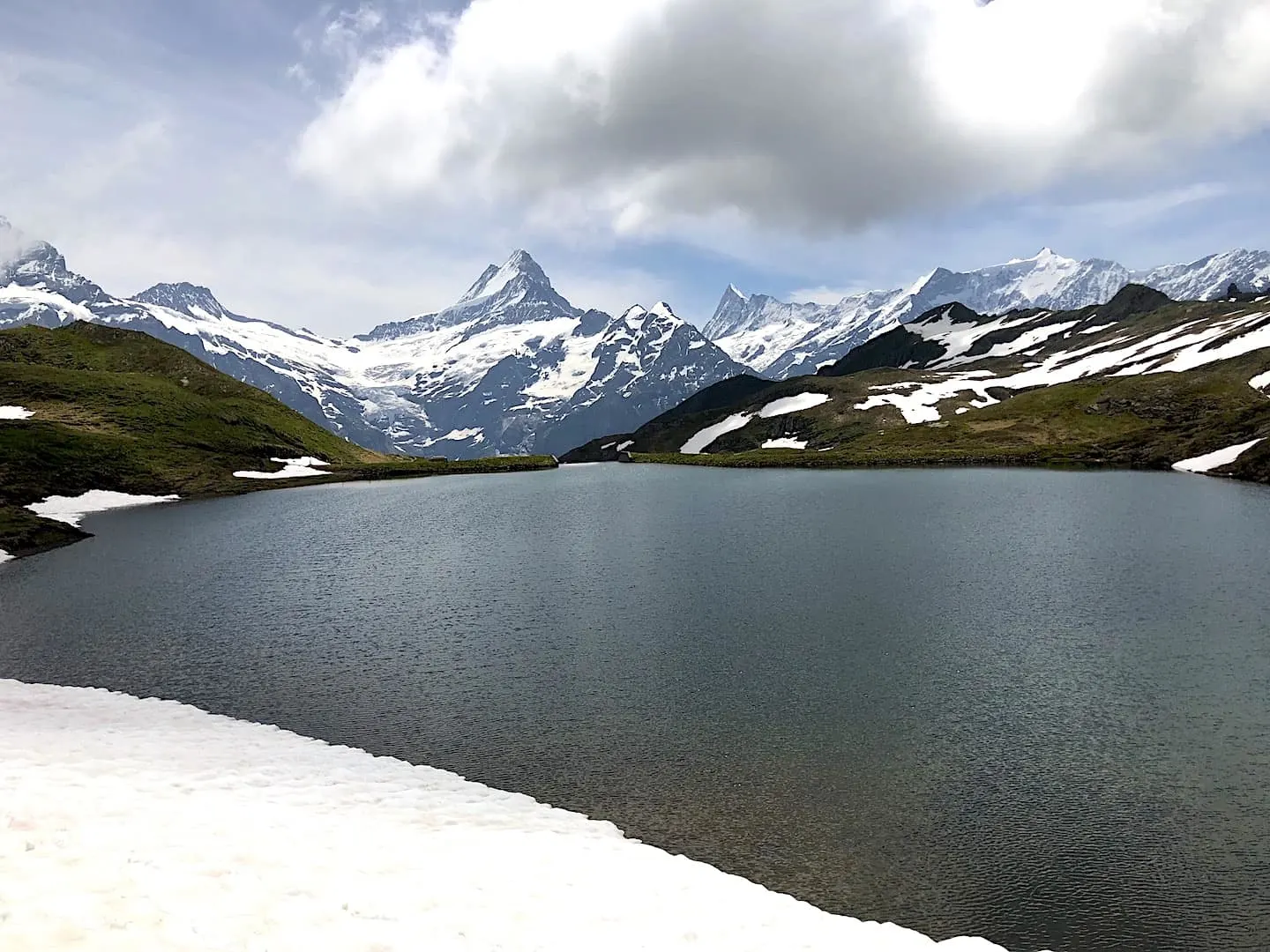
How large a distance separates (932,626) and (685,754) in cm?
2135

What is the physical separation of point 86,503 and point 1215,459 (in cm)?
19951

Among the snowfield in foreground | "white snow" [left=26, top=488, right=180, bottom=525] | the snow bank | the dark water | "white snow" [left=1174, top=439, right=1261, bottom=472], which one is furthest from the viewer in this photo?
the snow bank

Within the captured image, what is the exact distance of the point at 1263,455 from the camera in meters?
123

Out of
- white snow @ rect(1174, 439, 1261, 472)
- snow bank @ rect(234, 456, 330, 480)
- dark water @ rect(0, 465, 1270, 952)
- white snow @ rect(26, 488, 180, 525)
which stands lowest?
dark water @ rect(0, 465, 1270, 952)

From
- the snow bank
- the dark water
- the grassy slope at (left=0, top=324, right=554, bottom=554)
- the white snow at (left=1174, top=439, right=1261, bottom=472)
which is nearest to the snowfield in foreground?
the dark water

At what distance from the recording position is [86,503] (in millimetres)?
127250

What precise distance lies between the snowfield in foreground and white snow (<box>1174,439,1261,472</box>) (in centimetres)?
15371

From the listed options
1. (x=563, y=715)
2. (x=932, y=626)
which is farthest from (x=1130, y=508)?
(x=563, y=715)

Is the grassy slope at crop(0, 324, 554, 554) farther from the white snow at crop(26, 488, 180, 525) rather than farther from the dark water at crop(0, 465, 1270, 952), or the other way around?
the dark water at crop(0, 465, 1270, 952)

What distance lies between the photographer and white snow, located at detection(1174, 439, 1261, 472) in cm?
13312

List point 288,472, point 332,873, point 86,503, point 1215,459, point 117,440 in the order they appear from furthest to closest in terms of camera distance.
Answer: point 288,472
point 117,440
point 1215,459
point 86,503
point 332,873

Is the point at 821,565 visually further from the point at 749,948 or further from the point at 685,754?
the point at 749,948

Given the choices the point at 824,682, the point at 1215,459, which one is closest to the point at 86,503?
A: the point at 824,682

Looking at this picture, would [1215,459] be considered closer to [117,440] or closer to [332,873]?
[332,873]
